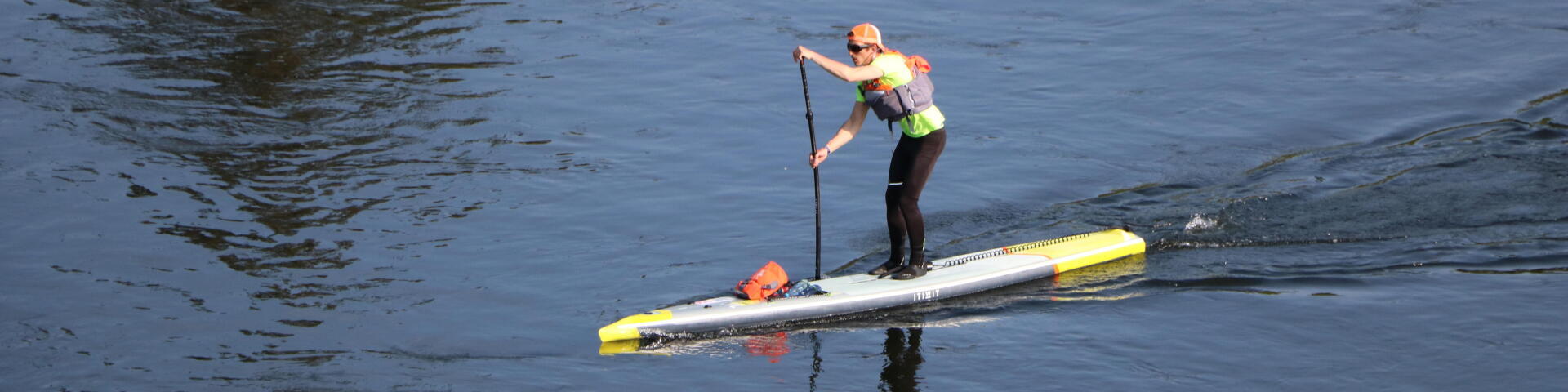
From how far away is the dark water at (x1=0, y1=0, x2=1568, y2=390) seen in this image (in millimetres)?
8430

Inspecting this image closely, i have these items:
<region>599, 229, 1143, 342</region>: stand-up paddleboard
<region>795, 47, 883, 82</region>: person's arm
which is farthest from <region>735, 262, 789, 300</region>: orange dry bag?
<region>795, 47, 883, 82</region>: person's arm

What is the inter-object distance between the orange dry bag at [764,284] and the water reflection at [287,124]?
2.71 m

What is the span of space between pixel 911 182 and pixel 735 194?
11.1 feet

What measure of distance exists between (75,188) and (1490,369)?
11572mm

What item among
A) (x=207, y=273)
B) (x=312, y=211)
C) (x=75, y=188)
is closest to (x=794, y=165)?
(x=312, y=211)

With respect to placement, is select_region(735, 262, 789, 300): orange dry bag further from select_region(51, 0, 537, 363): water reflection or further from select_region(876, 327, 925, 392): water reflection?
select_region(51, 0, 537, 363): water reflection

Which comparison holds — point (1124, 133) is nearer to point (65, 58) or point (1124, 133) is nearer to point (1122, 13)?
point (1122, 13)

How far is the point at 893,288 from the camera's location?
30.8 feet

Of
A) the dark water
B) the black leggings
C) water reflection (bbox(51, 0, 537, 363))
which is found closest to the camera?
the dark water

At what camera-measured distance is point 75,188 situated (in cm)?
1229

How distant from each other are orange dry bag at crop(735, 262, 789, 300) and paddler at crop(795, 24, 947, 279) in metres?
0.80

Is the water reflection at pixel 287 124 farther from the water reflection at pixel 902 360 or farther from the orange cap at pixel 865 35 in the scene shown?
the orange cap at pixel 865 35

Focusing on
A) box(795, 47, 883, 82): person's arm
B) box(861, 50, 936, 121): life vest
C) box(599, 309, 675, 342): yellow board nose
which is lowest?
box(599, 309, 675, 342): yellow board nose

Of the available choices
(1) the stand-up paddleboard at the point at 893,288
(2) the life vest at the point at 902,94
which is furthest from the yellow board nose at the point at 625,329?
(2) the life vest at the point at 902,94
